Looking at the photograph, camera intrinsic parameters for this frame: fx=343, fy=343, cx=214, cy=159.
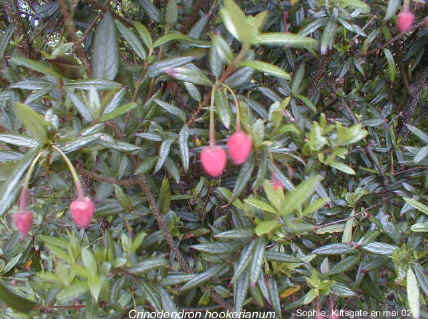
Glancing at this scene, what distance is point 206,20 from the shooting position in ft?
2.83

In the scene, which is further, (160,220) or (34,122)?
(160,220)

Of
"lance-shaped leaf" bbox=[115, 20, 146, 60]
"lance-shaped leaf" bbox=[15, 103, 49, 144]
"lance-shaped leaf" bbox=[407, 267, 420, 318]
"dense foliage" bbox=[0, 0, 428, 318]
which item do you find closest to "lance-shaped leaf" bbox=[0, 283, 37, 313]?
"dense foliage" bbox=[0, 0, 428, 318]

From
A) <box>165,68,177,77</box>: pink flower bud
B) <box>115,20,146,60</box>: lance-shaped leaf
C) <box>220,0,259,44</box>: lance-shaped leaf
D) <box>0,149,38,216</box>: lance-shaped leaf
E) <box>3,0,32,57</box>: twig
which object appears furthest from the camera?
<box>3,0,32,57</box>: twig

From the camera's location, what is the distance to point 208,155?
67 centimetres

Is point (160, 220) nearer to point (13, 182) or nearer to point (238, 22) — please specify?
point (13, 182)

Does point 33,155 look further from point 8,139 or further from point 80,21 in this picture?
point 80,21

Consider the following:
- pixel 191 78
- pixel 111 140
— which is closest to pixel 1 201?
pixel 111 140

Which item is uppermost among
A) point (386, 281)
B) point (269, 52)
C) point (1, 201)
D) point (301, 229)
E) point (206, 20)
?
point (206, 20)

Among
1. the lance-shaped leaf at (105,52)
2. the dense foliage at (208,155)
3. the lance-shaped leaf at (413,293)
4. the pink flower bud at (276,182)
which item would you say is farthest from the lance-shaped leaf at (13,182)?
the lance-shaped leaf at (413,293)

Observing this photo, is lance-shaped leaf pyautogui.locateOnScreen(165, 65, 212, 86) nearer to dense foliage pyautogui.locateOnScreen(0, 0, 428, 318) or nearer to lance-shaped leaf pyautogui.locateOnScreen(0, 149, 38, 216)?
dense foliage pyautogui.locateOnScreen(0, 0, 428, 318)

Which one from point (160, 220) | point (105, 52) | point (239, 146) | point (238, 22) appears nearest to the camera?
point (238, 22)

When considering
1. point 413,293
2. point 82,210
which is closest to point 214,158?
point 82,210

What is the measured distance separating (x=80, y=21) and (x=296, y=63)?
67 centimetres

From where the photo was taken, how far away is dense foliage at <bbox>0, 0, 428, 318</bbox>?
2.26ft
